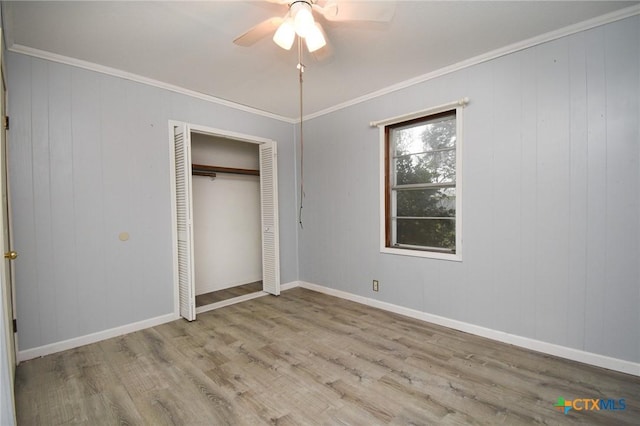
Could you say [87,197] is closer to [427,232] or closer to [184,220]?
[184,220]

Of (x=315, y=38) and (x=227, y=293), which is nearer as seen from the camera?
(x=315, y=38)

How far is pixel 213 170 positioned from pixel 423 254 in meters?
2.89

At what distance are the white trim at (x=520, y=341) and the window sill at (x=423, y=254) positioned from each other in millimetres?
601

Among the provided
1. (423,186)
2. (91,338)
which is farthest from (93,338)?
(423,186)

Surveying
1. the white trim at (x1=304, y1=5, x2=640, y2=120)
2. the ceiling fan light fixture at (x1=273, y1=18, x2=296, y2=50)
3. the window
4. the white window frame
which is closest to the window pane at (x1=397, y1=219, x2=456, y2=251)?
the window

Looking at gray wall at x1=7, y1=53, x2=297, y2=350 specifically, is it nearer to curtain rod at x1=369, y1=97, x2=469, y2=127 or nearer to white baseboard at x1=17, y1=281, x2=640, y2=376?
white baseboard at x1=17, y1=281, x2=640, y2=376

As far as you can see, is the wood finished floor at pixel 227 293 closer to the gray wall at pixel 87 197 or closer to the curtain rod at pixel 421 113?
the gray wall at pixel 87 197

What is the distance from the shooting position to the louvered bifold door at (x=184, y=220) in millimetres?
3244

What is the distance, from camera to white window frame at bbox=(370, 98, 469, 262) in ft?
9.51

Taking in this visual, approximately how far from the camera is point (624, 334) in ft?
7.13

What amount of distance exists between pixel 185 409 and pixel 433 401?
5.08ft

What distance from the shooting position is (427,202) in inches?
128

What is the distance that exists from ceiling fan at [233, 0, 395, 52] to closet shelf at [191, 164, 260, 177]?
235 cm

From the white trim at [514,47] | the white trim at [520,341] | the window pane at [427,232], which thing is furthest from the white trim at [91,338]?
the white trim at [514,47]
